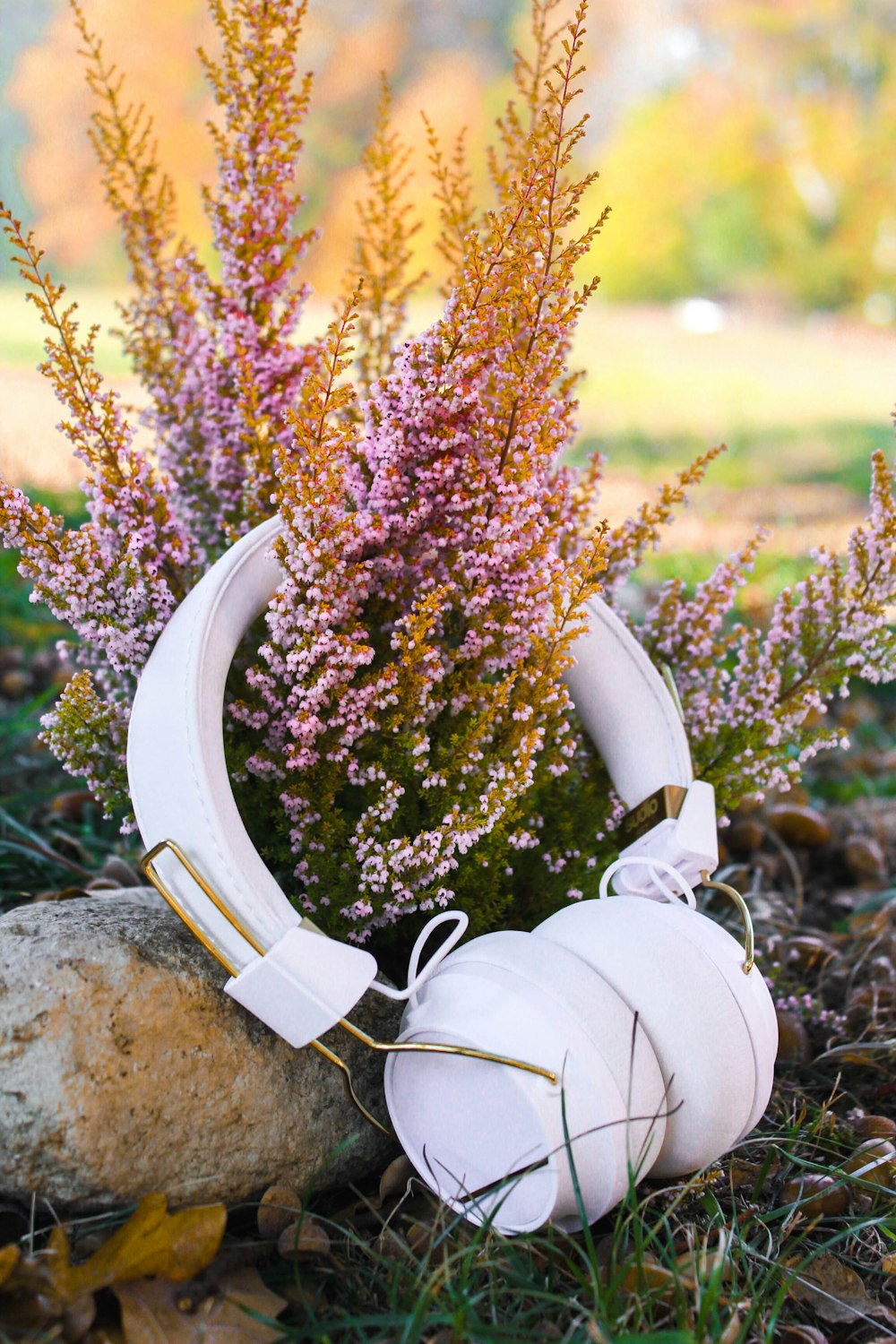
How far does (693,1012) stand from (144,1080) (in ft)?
1.68

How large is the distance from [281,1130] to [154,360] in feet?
3.37

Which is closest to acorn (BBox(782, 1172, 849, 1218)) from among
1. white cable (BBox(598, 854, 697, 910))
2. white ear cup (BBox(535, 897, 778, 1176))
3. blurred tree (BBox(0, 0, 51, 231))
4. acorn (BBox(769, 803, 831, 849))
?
white ear cup (BBox(535, 897, 778, 1176))

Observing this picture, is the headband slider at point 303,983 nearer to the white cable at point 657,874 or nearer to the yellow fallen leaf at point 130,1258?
the yellow fallen leaf at point 130,1258

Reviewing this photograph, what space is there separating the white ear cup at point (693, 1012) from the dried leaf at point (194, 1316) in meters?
0.40

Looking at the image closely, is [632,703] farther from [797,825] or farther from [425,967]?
[797,825]

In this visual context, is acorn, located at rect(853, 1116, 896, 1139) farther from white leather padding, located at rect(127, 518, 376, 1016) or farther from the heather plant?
white leather padding, located at rect(127, 518, 376, 1016)

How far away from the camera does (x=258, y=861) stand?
1050 mm

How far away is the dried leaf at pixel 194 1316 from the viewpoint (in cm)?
90

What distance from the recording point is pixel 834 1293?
42.9 inches

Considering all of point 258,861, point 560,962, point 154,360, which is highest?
point 154,360

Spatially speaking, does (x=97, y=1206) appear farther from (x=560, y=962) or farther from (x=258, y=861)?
(x=560, y=962)

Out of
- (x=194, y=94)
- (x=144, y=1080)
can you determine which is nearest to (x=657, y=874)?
(x=144, y=1080)

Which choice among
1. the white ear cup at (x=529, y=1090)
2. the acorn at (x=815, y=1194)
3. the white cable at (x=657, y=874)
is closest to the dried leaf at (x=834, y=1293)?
the acorn at (x=815, y=1194)

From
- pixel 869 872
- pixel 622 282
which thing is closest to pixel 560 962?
pixel 869 872
